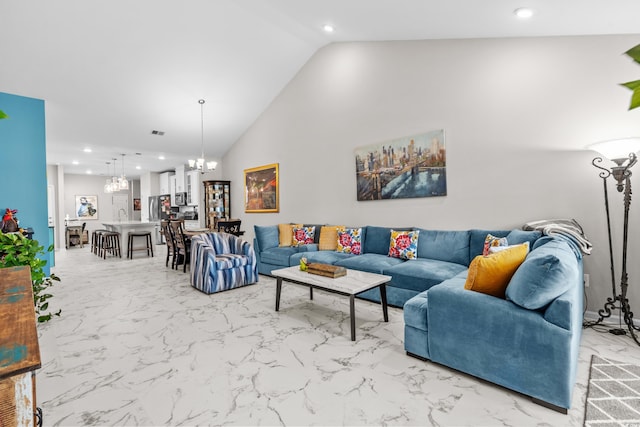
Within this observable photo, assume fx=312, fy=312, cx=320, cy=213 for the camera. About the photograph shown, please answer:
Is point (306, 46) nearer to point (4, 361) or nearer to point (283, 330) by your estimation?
point (283, 330)

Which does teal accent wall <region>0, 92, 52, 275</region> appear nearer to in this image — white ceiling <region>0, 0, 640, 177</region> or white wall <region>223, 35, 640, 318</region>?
white ceiling <region>0, 0, 640, 177</region>

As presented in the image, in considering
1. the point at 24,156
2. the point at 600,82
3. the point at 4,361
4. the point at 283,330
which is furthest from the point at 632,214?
the point at 24,156

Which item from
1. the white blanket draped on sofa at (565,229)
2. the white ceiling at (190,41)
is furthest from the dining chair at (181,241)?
the white blanket draped on sofa at (565,229)

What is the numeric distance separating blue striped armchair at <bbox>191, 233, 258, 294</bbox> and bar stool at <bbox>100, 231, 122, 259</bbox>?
164 inches

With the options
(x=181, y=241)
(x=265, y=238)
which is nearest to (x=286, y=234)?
(x=265, y=238)

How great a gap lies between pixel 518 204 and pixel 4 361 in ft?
13.2

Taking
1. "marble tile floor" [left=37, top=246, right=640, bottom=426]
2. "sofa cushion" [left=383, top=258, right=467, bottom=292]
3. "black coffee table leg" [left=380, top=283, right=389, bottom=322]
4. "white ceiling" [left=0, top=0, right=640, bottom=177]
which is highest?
"white ceiling" [left=0, top=0, right=640, bottom=177]

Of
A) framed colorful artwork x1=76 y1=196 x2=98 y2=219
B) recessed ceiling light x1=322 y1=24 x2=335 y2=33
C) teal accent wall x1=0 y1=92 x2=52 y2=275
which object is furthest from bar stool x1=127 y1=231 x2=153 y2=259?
recessed ceiling light x1=322 y1=24 x2=335 y2=33

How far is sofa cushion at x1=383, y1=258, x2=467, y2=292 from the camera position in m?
3.14

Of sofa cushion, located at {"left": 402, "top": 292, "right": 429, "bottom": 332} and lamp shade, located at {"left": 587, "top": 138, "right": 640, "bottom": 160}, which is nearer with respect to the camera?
sofa cushion, located at {"left": 402, "top": 292, "right": 429, "bottom": 332}

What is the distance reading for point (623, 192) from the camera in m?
2.82

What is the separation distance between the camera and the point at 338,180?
5203mm

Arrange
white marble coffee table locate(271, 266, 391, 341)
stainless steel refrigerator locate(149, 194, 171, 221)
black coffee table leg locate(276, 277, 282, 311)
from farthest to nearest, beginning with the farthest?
stainless steel refrigerator locate(149, 194, 171, 221), black coffee table leg locate(276, 277, 282, 311), white marble coffee table locate(271, 266, 391, 341)

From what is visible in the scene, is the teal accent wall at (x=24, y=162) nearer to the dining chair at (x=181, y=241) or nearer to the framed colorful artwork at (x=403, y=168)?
the dining chair at (x=181, y=241)
